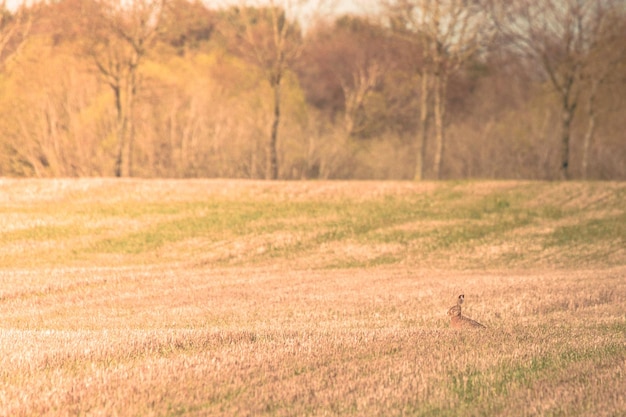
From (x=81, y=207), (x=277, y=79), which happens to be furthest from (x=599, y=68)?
(x=81, y=207)

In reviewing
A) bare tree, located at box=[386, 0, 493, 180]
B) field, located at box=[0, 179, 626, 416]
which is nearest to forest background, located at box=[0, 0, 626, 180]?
bare tree, located at box=[386, 0, 493, 180]

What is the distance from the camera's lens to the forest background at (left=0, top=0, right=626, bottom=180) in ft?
149

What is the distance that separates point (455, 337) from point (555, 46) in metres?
36.7

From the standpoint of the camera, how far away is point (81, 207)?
35.0 meters

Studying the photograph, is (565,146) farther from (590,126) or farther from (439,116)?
(439,116)

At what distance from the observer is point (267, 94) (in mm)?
60688

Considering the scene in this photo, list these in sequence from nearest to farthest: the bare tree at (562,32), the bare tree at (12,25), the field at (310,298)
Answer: the field at (310,298)
the bare tree at (562,32)
the bare tree at (12,25)

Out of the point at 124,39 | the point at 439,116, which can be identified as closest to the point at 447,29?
the point at 439,116

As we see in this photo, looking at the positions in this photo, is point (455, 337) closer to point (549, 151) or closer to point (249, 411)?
point (249, 411)

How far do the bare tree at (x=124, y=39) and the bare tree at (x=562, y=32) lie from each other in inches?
750

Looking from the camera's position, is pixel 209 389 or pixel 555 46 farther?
pixel 555 46

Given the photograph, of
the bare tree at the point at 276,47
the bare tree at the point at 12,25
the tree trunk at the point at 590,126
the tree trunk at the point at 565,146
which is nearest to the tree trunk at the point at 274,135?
the bare tree at the point at 276,47

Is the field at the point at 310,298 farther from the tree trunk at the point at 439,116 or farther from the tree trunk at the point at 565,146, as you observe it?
the tree trunk at the point at 439,116

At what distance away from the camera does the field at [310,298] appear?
8367 millimetres
